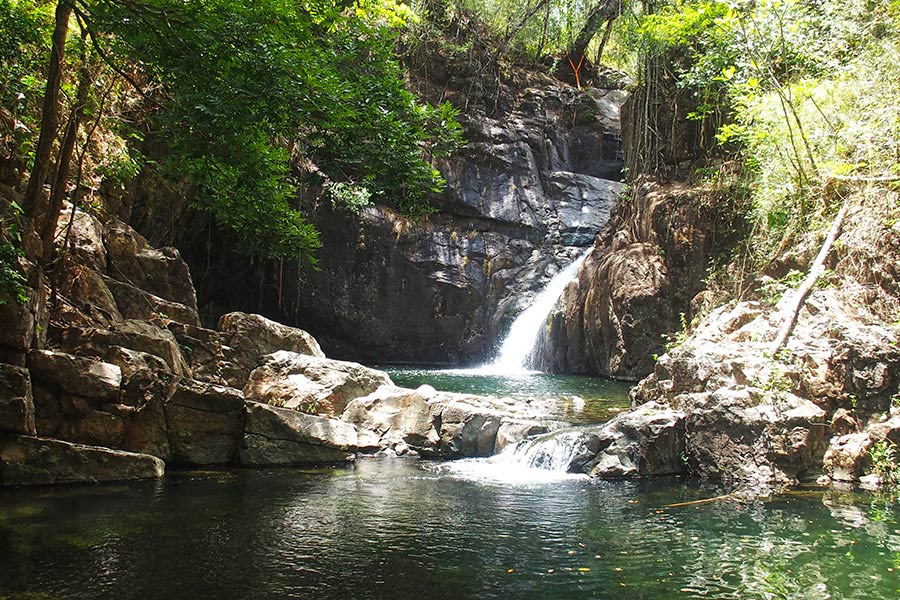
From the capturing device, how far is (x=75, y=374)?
6.81 m

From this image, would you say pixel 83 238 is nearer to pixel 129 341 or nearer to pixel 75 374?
pixel 129 341

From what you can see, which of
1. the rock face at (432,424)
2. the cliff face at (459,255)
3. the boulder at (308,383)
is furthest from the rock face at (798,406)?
the cliff face at (459,255)

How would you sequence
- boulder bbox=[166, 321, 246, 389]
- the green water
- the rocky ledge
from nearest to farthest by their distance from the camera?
the rocky ledge
boulder bbox=[166, 321, 246, 389]
the green water

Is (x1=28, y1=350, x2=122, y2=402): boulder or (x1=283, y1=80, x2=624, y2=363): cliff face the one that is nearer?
(x1=28, y1=350, x2=122, y2=402): boulder

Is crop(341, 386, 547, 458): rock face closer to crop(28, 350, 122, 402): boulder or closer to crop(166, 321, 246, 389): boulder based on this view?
crop(166, 321, 246, 389): boulder

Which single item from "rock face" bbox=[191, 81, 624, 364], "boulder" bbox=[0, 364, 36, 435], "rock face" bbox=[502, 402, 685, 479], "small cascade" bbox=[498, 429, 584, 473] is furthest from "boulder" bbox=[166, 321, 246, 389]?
"rock face" bbox=[191, 81, 624, 364]

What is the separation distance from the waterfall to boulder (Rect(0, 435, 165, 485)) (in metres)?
13.5

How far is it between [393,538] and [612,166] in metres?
22.3

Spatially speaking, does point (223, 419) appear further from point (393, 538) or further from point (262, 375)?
point (393, 538)

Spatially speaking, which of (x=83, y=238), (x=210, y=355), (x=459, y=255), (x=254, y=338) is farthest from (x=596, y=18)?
(x=83, y=238)

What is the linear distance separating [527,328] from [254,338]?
11498 mm

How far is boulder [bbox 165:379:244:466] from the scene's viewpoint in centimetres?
737

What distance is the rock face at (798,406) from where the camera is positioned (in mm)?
7082

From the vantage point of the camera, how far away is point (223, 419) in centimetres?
761
